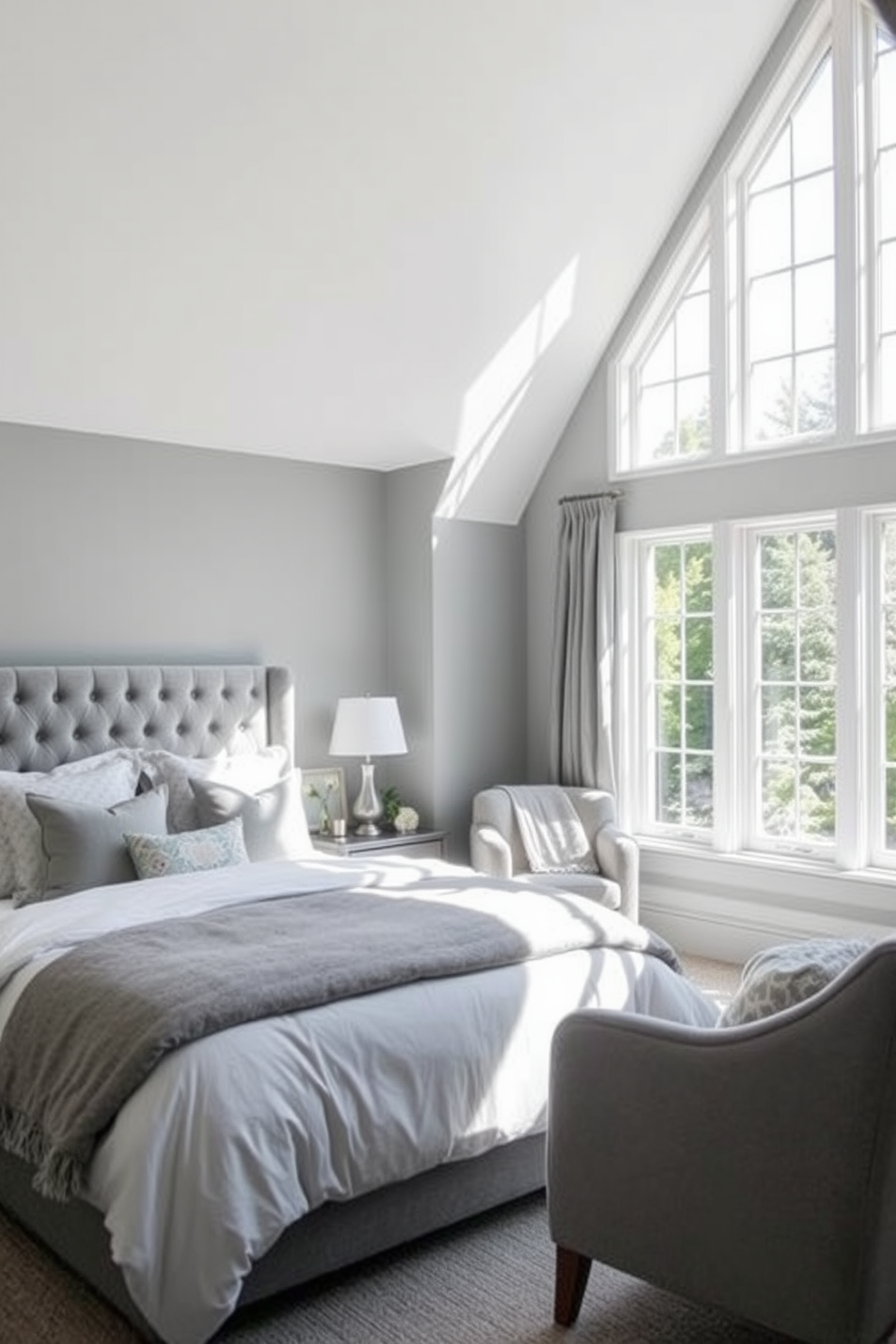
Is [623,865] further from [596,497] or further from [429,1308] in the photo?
[429,1308]

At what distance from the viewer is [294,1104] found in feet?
8.73

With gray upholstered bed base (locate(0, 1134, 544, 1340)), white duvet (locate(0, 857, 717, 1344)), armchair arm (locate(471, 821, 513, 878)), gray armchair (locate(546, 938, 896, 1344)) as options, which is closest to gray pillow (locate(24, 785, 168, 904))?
white duvet (locate(0, 857, 717, 1344))

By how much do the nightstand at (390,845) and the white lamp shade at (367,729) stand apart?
1.34 feet

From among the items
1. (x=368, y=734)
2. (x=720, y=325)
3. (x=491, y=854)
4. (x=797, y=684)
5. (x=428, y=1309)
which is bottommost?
(x=428, y=1309)

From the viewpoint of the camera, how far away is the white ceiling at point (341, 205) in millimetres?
3793

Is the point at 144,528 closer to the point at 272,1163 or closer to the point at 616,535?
the point at 616,535

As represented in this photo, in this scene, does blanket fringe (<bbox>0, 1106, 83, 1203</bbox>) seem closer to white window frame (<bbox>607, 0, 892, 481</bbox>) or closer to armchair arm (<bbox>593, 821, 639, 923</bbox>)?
armchair arm (<bbox>593, 821, 639, 923</bbox>)

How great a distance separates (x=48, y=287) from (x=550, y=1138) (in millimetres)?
3365

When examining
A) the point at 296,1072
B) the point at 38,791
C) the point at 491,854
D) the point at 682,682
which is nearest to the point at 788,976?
the point at 296,1072

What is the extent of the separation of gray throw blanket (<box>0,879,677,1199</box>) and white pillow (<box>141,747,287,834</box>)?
1.04m

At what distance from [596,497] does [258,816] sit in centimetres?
253

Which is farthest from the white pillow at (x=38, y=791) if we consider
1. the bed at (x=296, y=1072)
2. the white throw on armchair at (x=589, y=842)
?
the white throw on armchair at (x=589, y=842)

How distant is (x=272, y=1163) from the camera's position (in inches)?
101

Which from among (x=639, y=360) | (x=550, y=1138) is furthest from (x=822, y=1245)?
(x=639, y=360)
